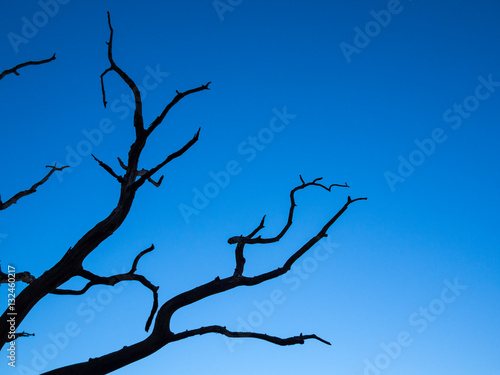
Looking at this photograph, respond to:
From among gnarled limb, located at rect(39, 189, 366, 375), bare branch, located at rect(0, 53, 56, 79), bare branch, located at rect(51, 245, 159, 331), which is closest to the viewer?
gnarled limb, located at rect(39, 189, 366, 375)

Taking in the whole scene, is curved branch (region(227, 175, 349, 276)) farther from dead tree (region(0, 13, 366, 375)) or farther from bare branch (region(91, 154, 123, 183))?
bare branch (region(91, 154, 123, 183))

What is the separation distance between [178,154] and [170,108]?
0.67m

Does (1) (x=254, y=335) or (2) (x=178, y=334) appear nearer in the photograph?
(2) (x=178, y=334)

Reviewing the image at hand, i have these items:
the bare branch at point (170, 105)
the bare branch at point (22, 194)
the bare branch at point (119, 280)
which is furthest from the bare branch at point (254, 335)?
the bare branch at point (22, 194)

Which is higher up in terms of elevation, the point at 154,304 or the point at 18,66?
the point at 18,66

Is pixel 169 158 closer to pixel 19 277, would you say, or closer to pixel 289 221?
pixel 289 221

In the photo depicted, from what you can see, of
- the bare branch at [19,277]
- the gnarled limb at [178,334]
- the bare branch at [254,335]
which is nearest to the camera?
the gnarled limb at [178,334]

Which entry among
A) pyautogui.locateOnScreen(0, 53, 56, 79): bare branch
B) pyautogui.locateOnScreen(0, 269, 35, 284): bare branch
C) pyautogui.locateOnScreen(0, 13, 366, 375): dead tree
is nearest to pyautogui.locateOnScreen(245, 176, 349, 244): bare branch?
pyautogui.locateOnScreen(0, 13, 366, 375): dead tree

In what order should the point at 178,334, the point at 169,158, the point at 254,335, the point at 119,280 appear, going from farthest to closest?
Result: the point at 119,280 < the point at 169,158 < the point at 254,335 < the point at 178,334

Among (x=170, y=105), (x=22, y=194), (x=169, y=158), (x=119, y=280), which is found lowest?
(x=119, y=280)

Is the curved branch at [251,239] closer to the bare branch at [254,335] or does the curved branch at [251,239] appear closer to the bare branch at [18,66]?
the bare branch at [254,335]

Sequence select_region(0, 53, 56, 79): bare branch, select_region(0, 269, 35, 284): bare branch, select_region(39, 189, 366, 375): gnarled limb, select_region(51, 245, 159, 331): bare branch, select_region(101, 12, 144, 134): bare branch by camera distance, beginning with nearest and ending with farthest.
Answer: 1. select_region(39, 189, 366, 375): gnarled limb
2. select_region(101, 12, 144, 134): bare branch
3. select_region(51, 245, 159, 331): bare branch
4. select_region(0, 269, 35, 284): bare branch
5. select_region(0, 53, 56, 79): bare branch

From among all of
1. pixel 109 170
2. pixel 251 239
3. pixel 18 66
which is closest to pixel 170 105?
pixel 109 170

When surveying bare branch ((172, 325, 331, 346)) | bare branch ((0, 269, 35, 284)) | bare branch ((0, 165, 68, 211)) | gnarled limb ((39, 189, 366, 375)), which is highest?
bare branch ((0, 165, 68, 211))
